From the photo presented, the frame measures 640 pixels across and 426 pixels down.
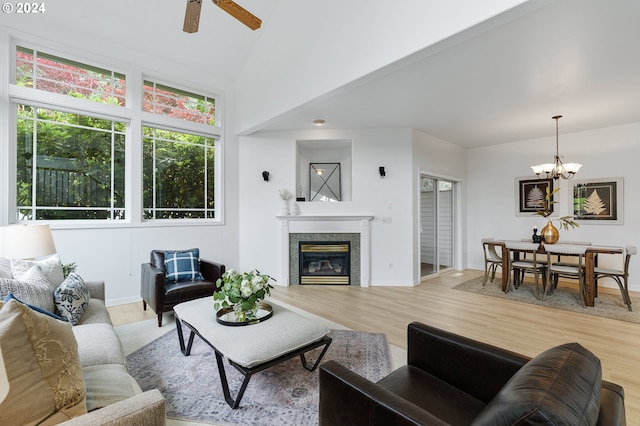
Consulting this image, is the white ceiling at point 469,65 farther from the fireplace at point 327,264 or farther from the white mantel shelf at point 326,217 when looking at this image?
the fireplace at point 327,264

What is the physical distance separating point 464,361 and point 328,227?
3.73m

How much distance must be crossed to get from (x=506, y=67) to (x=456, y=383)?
304 centimetres

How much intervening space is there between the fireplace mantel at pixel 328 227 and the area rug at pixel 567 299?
1560mm

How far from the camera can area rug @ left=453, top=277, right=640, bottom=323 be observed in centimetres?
362

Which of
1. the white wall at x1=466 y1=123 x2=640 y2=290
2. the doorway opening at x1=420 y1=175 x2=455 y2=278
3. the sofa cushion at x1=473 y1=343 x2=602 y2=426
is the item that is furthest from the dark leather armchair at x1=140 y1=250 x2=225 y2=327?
the white wall at x1=466 y1=123 x2=640 y2=290

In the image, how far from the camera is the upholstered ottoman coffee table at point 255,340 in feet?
5.81

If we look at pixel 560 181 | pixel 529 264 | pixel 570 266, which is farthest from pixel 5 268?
pixel 560 181

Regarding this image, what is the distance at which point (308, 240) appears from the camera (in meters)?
5.10

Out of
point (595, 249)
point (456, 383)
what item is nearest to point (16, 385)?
point (456, 383)

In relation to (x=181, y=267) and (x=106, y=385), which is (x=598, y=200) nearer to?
(x=181, y=267)

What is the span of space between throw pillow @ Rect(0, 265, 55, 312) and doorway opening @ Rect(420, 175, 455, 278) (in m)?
5.16

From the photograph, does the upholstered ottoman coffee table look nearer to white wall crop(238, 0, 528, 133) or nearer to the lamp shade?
the lamp shade

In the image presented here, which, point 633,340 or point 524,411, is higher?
point 524,411

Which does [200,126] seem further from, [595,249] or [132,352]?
[595,249]
